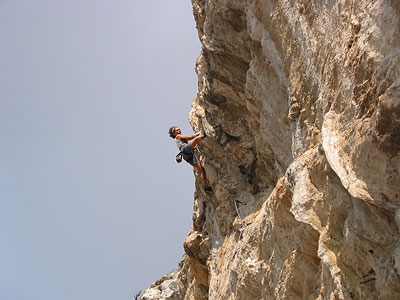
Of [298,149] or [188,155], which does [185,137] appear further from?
[298,149]

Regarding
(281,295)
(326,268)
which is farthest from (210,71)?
(326,268)

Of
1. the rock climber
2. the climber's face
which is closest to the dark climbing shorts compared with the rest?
the rock climber

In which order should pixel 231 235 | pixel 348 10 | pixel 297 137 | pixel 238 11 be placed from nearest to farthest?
1. pixel 348 10
2. pixel 297 137
3. pixel 238 11
4. pixel 231 235

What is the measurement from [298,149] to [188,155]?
6879 millimetres

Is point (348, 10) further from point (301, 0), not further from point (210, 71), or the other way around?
point (210, 71)

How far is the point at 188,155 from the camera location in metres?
17.6

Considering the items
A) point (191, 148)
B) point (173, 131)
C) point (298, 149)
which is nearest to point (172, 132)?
point (173, 131)

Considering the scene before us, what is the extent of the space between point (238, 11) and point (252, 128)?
312cm

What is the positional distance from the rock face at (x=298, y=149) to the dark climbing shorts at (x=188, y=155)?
0.45m

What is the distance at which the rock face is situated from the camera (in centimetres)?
707

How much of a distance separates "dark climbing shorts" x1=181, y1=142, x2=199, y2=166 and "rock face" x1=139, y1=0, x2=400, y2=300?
1.47 ft

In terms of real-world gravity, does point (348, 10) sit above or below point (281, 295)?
above

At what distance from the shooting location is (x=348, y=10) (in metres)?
8.11

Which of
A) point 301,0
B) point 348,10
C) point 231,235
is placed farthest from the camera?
point 231,235
